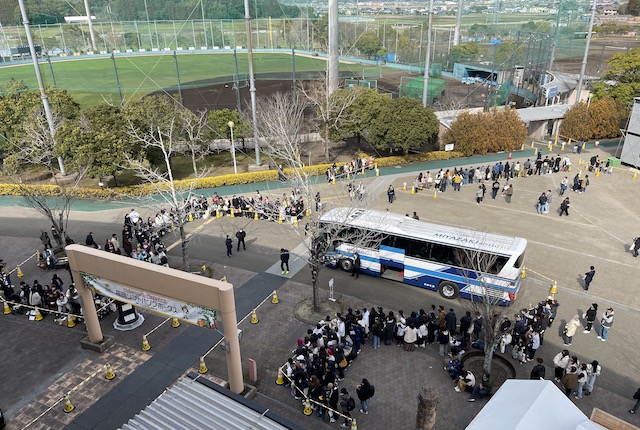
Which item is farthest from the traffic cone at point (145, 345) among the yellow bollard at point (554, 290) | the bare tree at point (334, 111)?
the bare tree at point (334, 111)

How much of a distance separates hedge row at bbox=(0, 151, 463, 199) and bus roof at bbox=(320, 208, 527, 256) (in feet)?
35.4

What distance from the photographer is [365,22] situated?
3017 inches

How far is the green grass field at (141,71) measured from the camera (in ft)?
167

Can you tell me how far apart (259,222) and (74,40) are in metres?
56.1

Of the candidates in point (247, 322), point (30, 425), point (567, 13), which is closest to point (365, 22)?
point (567, 13)

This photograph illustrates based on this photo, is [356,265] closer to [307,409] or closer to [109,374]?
[307,409]

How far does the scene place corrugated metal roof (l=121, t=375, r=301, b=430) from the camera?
8.55 metres

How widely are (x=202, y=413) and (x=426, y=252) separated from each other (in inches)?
474

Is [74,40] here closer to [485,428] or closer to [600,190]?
[600,190]

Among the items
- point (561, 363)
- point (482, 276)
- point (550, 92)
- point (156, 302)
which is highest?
point (550, 92)

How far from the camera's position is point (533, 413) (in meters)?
9.05

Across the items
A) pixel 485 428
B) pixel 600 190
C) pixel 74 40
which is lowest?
pixel 600 190

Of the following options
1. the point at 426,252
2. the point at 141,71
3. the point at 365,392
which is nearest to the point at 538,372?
the point at 365,392

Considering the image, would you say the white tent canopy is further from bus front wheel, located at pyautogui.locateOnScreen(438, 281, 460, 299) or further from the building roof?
the building roof
